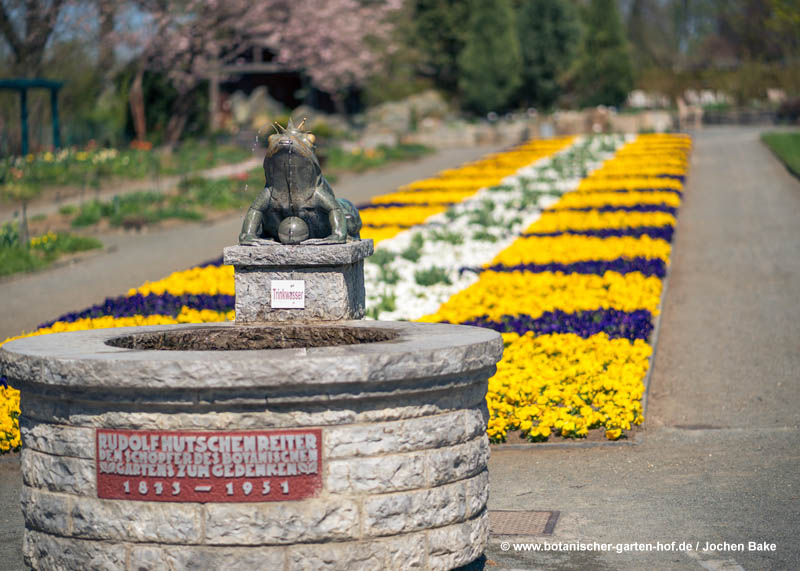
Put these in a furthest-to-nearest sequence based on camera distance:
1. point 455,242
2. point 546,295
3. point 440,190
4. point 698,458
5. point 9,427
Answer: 1. point 440,190
2. point 455,242
3. point 546,295
4. point 9,427
5. point 698,458

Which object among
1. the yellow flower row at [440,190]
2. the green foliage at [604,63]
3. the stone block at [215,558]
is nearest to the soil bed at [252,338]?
the stone block at [215,558]

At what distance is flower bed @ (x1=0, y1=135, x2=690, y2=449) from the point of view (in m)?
8.05

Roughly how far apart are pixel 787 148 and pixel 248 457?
26026 millimetres

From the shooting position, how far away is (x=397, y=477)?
4.77m

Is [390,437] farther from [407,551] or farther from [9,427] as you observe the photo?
[9,427]

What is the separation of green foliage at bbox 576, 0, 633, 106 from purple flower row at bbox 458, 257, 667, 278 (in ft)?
123

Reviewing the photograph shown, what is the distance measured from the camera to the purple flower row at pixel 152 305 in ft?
35.0

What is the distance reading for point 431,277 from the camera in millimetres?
12094

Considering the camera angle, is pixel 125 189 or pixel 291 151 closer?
pixel 291 151

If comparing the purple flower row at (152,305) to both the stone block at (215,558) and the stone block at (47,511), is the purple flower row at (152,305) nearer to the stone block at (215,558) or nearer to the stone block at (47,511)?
the stone block at (47,511)

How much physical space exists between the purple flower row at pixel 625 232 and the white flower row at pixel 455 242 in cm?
63

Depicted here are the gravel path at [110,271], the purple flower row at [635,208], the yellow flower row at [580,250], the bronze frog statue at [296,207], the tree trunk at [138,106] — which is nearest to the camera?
the bronze frog statue at [296,207]

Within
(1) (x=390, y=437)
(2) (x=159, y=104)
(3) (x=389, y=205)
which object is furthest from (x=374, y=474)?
(2) (x=159, y=104)

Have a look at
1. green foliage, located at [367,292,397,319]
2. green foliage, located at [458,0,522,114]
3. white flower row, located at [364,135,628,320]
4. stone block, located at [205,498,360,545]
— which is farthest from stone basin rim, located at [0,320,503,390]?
green foliage, located at [458,0,522,114]
